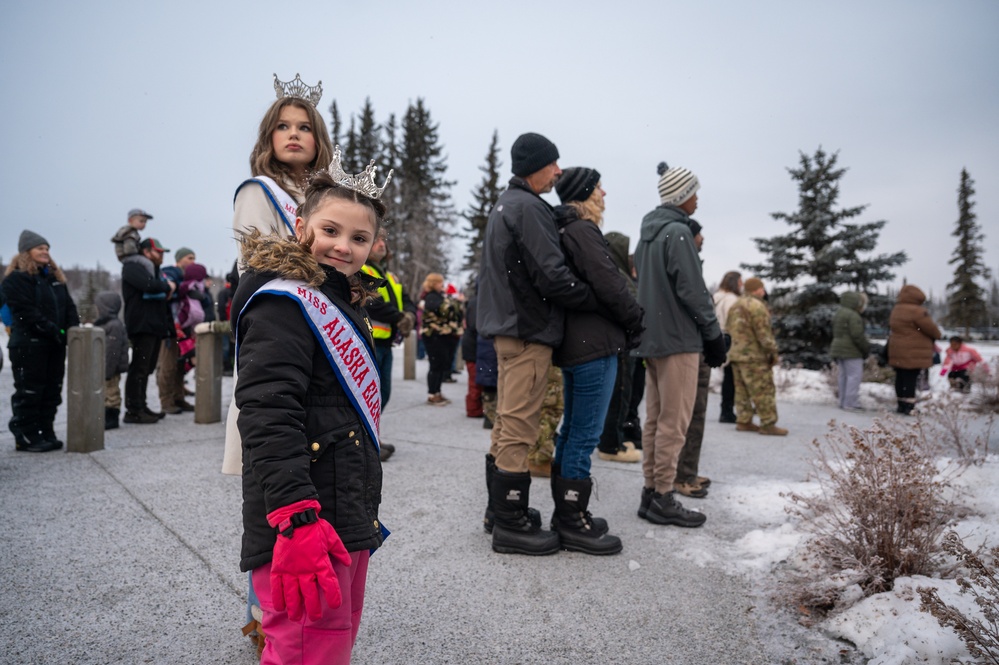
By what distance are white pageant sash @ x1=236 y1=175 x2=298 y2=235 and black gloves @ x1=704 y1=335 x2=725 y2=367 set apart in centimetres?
273

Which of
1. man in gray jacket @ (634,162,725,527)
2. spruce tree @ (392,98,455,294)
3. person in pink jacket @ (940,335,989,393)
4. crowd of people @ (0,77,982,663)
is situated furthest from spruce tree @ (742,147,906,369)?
spruce tree @ (392,98,455,294)

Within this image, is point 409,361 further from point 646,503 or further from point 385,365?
point 646,503

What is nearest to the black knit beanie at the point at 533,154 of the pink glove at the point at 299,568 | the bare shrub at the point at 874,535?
the bare shrub at the point at 874,535

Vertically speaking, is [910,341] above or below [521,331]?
below

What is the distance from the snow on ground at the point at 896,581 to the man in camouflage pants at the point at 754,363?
2.27m

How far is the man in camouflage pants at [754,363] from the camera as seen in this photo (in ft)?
22.6

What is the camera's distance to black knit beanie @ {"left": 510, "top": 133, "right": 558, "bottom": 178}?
336 cm

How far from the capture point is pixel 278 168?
237 cm

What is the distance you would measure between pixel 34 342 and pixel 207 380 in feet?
5.12

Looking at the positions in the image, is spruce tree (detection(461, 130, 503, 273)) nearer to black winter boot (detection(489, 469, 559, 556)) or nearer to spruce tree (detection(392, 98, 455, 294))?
spruce tree (detection(392, 98, 455, 294))

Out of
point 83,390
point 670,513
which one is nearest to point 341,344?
point 670,513

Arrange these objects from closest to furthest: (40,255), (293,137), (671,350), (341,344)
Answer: (341,344) < (293,137) < (671,350) < (40,255)

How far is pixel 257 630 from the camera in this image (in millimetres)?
2188

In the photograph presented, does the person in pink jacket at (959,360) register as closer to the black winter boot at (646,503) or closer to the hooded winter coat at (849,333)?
the hooded winter coat at (849,333)
